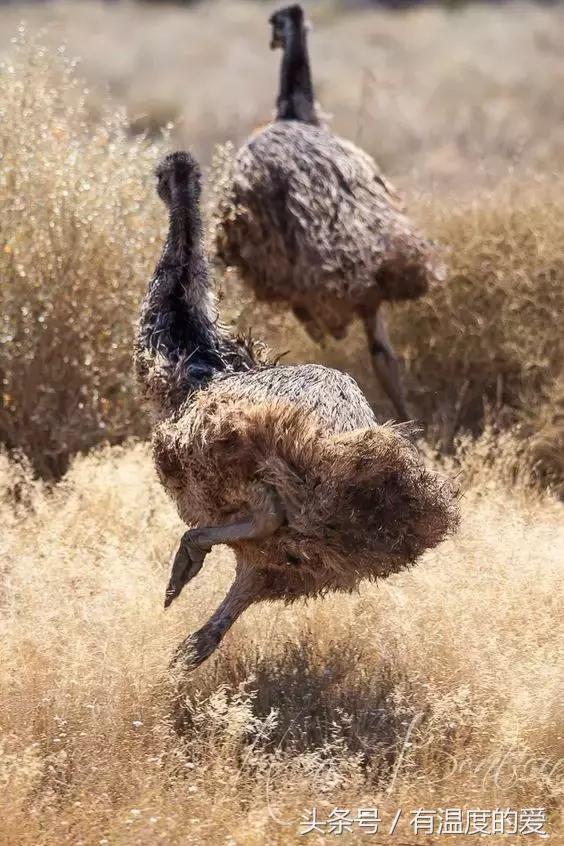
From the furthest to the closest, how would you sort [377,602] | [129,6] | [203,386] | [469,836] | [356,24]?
[129,6] < [356,24] < [377,602] < [203,386] < [469,836]

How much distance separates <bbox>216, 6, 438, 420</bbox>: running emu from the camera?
6.80 meters

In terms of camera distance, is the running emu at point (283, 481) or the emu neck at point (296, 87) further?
the emu neck at point (296, 87)

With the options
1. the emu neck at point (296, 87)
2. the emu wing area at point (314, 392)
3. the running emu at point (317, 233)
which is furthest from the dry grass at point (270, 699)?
the emu neck at point (296, 87)

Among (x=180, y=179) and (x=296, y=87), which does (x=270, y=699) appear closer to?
(x=180, y=179)

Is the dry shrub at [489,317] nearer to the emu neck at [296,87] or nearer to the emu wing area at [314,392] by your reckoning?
the emu neck at [296,87]

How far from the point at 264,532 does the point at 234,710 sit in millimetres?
524

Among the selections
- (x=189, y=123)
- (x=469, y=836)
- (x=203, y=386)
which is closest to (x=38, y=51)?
(x=203, y=386)

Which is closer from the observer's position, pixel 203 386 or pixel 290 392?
pixel 290 392

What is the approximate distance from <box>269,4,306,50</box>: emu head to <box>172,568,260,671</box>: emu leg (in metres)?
4.28

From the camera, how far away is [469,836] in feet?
12.2

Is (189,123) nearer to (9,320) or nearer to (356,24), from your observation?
(356,24)

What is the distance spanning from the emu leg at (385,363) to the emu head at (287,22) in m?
1.71

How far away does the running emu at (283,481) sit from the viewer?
154 inches

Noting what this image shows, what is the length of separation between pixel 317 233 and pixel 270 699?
116 inches
